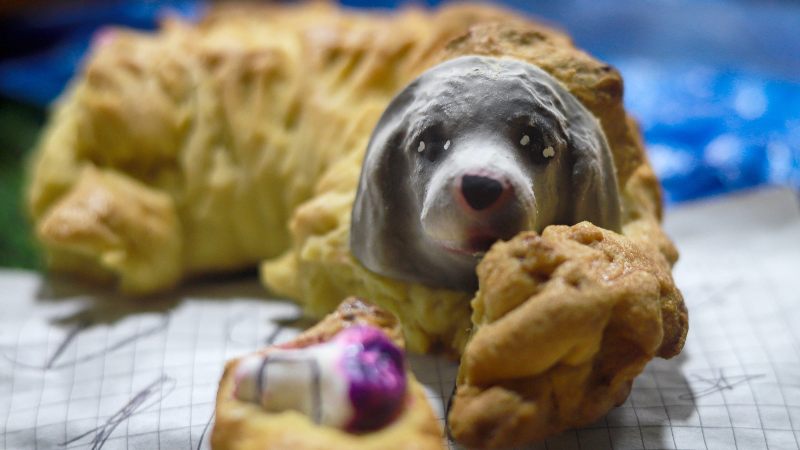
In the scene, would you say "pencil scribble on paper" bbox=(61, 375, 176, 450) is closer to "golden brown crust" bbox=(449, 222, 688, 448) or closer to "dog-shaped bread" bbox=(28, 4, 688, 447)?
"dog-shaped bread" bbox=(28, 4, 688, 447)

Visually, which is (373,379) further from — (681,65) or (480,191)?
(681,65)

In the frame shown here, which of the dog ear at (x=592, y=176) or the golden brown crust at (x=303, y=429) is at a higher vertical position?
the dog ear at (x=592, y=176)

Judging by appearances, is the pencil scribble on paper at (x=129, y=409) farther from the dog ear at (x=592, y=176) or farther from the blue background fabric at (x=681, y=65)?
the blue background fabric at (x=681, y=65)

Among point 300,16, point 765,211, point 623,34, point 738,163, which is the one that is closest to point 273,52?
point 300,16

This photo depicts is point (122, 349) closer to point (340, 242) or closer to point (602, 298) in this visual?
point (340, 242)

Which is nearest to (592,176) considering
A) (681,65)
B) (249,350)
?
(249,350)

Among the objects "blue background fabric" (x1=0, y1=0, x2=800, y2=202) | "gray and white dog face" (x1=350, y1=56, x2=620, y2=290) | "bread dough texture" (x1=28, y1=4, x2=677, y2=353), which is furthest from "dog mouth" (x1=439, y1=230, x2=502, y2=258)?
"blue background fabric" (x1=0, y1=0, x2=800, y2=202)

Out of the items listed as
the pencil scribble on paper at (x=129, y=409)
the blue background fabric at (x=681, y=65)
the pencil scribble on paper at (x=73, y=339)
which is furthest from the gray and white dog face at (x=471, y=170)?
the blue background fabric at (x=681, y=65)
